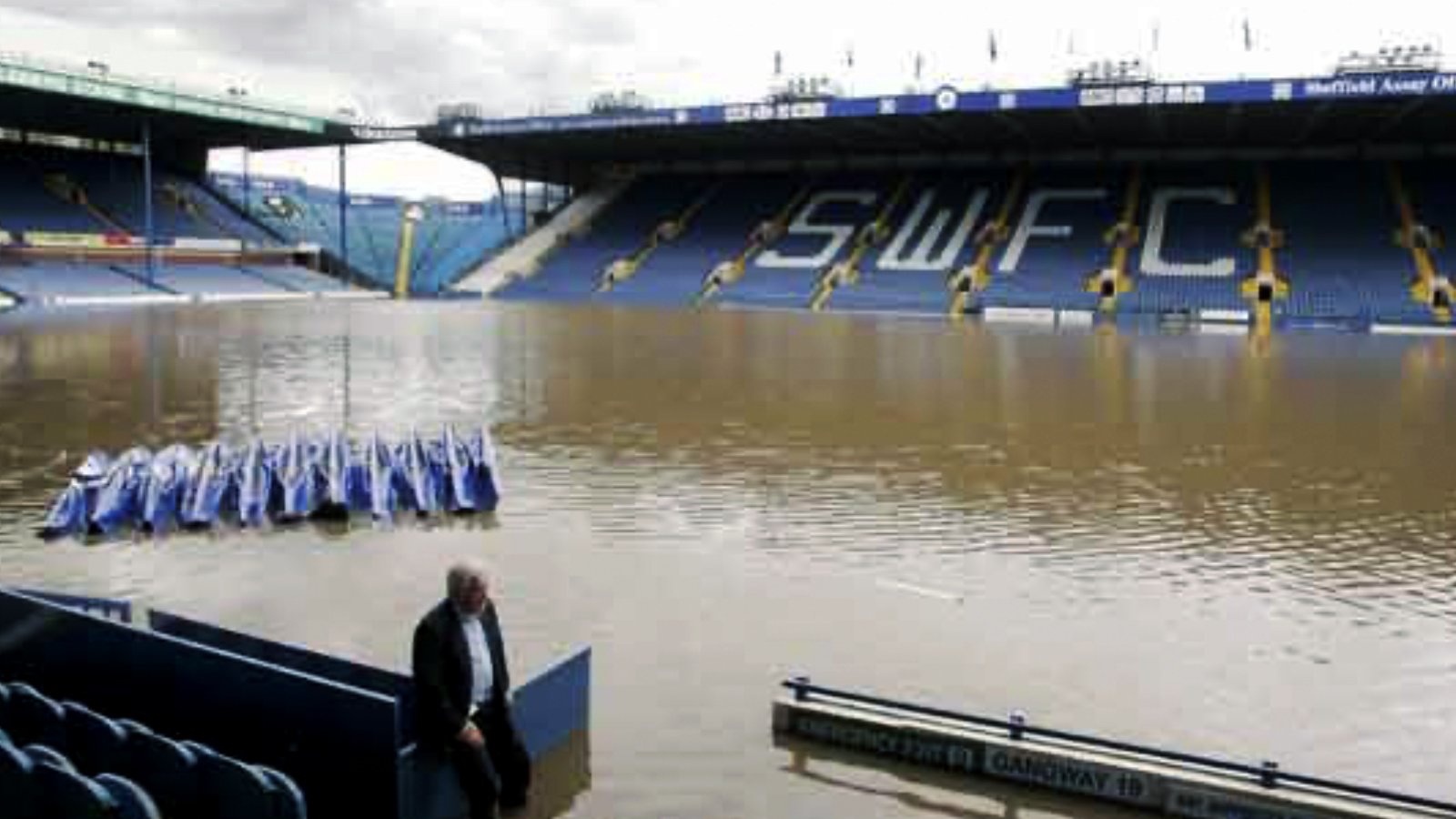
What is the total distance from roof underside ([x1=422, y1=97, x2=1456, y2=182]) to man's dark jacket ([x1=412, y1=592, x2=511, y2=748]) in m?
49.0

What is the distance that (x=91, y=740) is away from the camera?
502 centimetres

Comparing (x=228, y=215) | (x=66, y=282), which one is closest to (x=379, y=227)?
(x=228, y=215)

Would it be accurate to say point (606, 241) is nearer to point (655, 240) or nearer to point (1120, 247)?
point (655, 240)

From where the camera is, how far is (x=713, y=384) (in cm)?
2325

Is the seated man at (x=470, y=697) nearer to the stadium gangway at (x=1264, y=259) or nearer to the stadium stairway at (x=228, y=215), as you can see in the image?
the stadium gangway at (x=1264, y=259)

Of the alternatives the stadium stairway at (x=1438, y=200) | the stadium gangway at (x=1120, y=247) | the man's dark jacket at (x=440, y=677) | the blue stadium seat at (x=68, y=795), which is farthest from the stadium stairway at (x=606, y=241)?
the blue stadium seat at (x=68, y=795)

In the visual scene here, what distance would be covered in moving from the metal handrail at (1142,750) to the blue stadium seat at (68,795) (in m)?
3.56

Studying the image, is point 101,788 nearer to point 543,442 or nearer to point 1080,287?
point 543,442

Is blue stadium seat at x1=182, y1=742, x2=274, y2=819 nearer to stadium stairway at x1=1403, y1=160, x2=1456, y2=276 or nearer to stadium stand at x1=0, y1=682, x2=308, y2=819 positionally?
stadium stand at x1=0, y1=682, x2=308, y2=819

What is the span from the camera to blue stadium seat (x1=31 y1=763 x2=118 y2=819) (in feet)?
14.3

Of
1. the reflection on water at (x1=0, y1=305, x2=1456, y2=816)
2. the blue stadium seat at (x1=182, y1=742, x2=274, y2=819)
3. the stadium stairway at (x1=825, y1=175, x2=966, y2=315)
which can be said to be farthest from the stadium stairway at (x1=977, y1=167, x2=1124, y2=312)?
the blue stadium seat at (x1=182, y1=742, x2=274, y2=819)

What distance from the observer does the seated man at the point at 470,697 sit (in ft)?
17.2

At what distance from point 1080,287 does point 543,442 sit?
38.8 m

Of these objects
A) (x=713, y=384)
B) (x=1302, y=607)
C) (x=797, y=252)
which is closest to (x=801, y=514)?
(x=1302, y=607)
